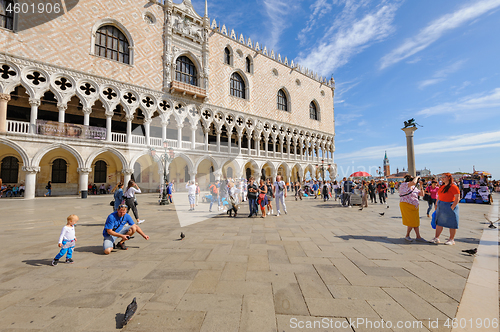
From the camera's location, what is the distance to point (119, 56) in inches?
719

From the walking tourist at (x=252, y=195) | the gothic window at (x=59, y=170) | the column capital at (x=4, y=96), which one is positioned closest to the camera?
the walking tourist at (x=252, y=195)

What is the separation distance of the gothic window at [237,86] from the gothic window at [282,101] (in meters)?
6.73

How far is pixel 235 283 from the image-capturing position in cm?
283

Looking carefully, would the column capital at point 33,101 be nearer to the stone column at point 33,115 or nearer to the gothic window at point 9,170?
the stone column at point 33,115

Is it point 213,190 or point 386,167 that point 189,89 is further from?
point 386,167

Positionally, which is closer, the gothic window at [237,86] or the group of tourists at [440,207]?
the group of tourists at [440,207]

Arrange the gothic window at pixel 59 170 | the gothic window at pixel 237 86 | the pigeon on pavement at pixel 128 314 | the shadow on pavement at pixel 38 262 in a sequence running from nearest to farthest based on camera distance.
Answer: the pigeon on pavement at pixel 128 314 → the shadow on pavement at pixel 38 262 → the gothic window at pixel 59 170 → the gothic window at pixel 237 86

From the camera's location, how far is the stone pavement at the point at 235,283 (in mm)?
2086

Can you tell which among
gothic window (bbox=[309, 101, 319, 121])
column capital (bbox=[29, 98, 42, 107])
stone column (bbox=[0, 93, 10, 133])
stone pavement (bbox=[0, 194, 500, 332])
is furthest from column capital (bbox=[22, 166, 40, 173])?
gothic window (bbox=[309, 101, 319, 121])

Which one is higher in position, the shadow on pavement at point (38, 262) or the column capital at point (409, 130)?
the column capital at point (409, 130)

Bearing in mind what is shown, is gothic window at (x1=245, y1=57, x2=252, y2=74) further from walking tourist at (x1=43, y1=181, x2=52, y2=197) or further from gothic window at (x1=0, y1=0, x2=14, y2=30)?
walking tourist at (x1=43, y1=181, x2=52, y2=197)

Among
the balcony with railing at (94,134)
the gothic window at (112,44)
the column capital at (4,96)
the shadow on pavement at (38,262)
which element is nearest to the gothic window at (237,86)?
the balcony with railing at (94,134)

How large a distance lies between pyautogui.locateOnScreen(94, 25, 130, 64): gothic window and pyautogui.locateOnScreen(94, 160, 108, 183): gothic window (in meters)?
9.40

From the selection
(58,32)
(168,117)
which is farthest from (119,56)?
(168,117)
